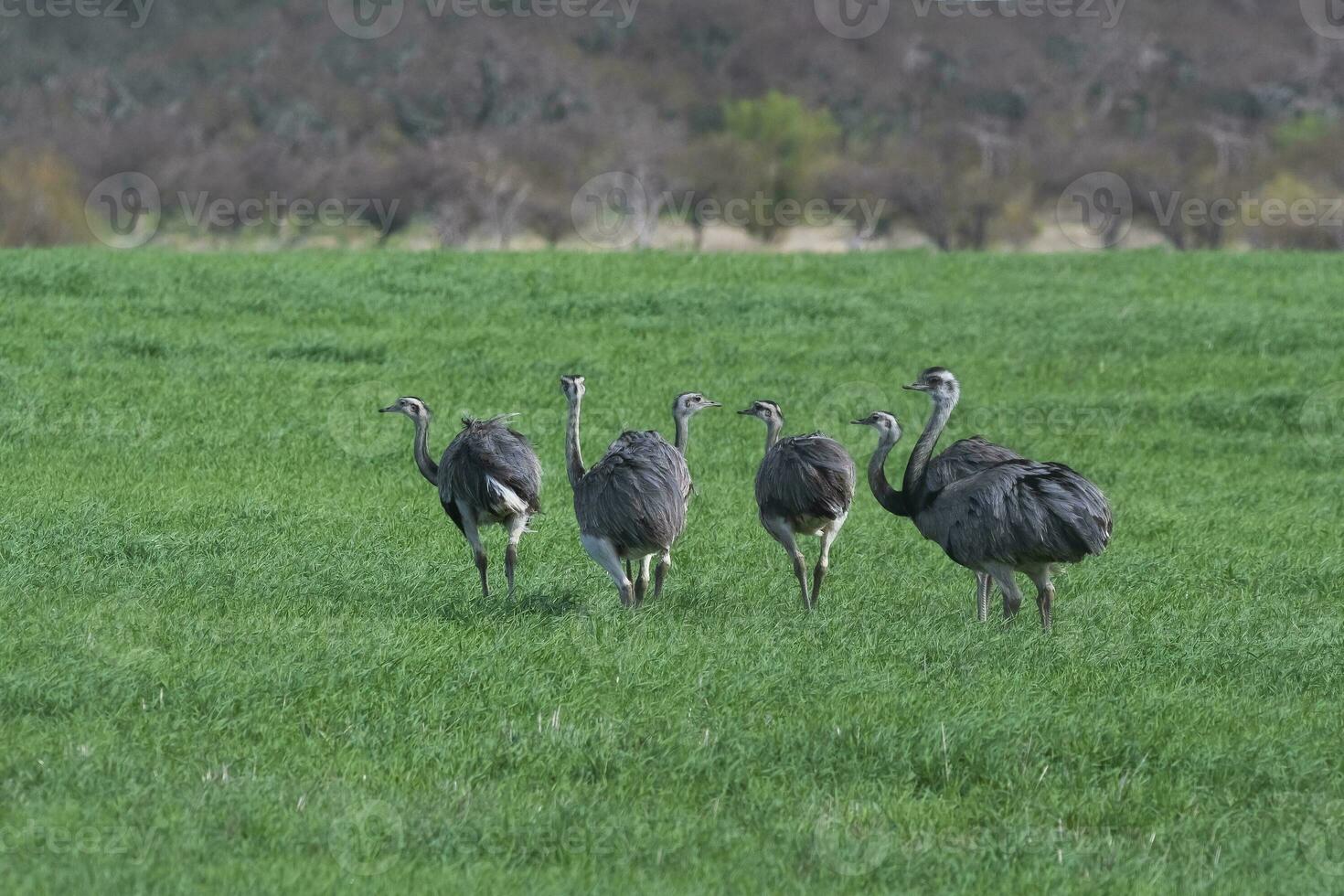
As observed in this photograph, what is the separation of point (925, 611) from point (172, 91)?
7928cm

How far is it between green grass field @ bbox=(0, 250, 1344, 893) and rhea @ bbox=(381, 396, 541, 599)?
0.49 metres

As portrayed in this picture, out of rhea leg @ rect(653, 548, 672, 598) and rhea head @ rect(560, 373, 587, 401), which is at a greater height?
rhea head @ rect(560, 373, 587, 401)

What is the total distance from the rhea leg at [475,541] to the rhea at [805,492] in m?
2.02

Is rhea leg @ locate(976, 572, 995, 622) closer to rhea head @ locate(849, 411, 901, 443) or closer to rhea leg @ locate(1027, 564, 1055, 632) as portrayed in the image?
rhea leg @ locate(1027, 564, 1055, 632)

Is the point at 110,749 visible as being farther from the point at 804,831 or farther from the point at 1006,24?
the point at 1006,24

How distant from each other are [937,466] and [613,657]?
12.5 ft
